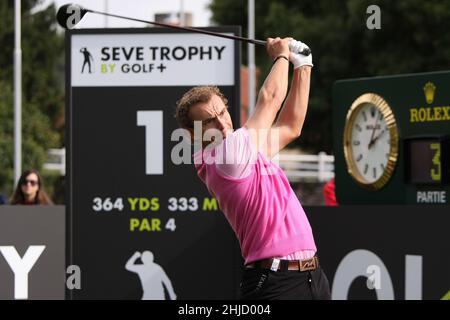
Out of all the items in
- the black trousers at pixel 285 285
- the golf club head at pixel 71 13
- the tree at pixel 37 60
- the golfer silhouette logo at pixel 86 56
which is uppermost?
the tree at pixel 37 60

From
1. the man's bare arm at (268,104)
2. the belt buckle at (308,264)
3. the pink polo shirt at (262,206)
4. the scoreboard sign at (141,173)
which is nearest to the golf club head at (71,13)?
the pink polo shirt at (262,206)

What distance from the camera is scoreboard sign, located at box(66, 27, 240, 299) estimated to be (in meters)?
9.48

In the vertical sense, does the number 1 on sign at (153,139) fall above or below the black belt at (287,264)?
above

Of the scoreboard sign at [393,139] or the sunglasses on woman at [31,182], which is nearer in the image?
the scoreboard sign at [393,139]

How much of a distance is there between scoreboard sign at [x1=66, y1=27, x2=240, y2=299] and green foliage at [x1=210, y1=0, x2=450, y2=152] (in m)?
24.7

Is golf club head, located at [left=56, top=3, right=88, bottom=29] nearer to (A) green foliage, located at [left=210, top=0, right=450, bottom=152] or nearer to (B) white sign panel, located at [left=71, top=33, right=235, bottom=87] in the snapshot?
(B) white sign panel, located at [left=71, top=33, right=235, bottom=87]

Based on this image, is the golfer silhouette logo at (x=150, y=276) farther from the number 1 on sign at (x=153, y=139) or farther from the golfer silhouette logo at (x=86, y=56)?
the golfer silhouette logo at (x=86, y=56)

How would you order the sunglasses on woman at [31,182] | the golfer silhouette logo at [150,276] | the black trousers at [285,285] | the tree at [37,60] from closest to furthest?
the black trousers at [285,285], the golfer silhouette logo at [150,276], the sunglasses on woman at [31,182], the tree at [37,60]

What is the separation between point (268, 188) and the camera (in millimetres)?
5758

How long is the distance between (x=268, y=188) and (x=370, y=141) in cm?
443

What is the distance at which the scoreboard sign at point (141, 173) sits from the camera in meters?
9.48

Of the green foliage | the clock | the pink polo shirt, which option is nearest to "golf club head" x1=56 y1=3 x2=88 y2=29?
the pink polo shirt

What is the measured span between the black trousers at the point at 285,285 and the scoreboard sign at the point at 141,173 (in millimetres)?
3672

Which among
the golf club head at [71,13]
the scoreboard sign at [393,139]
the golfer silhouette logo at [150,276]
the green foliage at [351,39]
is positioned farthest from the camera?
the green foliage at [351,39]
